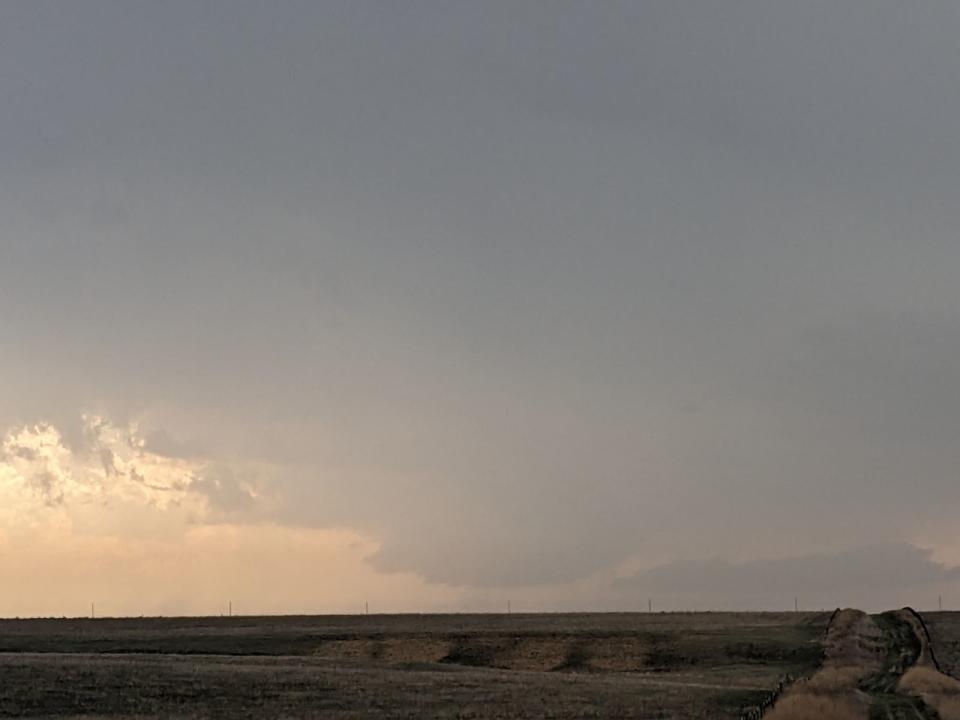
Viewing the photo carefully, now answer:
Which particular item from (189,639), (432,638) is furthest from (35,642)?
(432,638)

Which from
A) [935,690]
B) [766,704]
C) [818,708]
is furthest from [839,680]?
[818,708]

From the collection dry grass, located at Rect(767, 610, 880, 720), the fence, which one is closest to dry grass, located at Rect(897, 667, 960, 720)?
dry grass, located at Rect(767, 610, 880, 720)

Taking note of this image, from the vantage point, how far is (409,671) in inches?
2689

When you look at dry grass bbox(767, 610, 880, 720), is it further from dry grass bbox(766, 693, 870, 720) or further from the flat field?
the flat field

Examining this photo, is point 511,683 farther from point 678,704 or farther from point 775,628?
point 775,628

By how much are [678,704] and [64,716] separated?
25200 millimetres

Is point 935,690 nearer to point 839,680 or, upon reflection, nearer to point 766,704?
point 839,680

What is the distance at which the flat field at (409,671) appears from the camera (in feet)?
169

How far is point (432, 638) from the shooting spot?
9669cm

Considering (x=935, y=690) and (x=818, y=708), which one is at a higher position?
(x=935, y=690)

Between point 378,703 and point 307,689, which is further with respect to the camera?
point 307,689

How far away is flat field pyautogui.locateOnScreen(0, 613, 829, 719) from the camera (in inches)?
2028

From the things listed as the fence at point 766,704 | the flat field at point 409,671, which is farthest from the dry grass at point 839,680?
the flat field at point 409,671

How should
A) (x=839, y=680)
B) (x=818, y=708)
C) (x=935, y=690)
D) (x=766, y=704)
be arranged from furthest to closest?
(x=839, y=680), (x=935, y=690), (x=766, y=704), (x=818, y=708)
